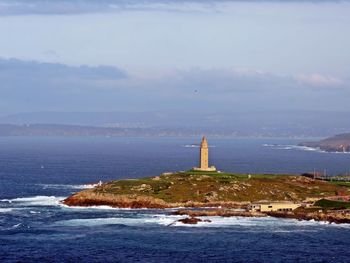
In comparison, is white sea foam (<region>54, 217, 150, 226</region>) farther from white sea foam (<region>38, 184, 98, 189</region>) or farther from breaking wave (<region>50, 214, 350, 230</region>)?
white sea foam (<region>38, 184, 98, 189</region>)

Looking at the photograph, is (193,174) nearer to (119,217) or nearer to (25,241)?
(119,217)

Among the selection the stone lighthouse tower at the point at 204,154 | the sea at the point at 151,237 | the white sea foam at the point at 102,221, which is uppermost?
the stone lighthouse tower at the point at 204,154

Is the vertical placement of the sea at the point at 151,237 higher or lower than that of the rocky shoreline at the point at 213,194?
lower

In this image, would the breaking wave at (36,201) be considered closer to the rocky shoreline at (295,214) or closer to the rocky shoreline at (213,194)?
the rocky shoreline at (213,194)

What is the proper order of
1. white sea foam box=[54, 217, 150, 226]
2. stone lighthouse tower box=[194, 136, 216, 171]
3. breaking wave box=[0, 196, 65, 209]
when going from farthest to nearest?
1. stone lighthouse tower box=[194, 136, 216, 171]
2. breaking wave box=[0, 196, 65, 209]
3. white sea foam box=[54, 217, 150, 226]

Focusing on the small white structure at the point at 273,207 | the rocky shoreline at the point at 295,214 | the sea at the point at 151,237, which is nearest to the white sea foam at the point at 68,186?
the sea at the point at 151,237

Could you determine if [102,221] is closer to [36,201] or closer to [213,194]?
[36,201]

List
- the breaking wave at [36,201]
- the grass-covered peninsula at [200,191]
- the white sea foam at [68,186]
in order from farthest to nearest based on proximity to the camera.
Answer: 1. the white sea foam at [68,186]
2. the grass-covered peninsula at [200,191]
3. the breaking wave at [36,201]

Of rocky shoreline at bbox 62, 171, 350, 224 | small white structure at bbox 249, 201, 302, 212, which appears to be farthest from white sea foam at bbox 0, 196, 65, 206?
small white structure at bbox 249, 201, 302, 212

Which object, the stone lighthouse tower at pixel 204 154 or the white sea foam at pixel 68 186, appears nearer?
the white sea foam at pixel 68 186
